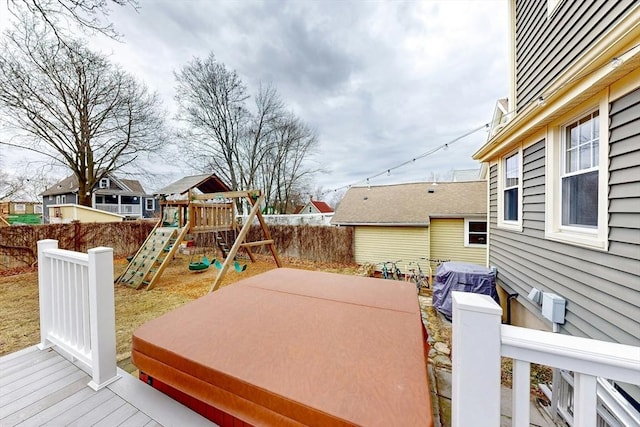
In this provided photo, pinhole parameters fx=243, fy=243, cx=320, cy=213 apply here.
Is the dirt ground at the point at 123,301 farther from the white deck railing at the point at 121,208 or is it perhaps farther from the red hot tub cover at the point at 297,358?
the white deck railing at the point at 121,208

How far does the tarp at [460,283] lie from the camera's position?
197 inches

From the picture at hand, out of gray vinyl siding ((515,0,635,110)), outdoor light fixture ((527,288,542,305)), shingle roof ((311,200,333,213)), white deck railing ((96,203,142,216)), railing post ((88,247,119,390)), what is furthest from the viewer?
shingle roof ((311,200,333,213))

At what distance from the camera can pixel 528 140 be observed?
413cm

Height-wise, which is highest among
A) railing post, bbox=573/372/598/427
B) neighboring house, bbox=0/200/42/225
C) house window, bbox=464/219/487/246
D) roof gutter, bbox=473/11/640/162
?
roof gutter, bbox=473/11/640/162

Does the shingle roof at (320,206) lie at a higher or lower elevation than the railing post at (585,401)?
higher

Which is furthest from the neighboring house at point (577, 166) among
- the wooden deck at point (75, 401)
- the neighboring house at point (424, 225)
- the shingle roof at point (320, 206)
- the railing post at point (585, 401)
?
the shingle roof at point (320, 206)

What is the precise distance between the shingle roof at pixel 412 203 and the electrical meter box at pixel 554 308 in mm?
6480

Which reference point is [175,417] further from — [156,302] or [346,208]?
[346,208]

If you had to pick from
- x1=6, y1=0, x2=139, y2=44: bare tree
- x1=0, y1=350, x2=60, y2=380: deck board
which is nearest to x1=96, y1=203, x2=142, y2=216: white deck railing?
x1=6, y1=0, x2=139, y2=44: bare tree

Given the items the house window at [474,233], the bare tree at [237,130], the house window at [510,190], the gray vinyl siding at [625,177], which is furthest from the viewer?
the bare tree at [237,130]

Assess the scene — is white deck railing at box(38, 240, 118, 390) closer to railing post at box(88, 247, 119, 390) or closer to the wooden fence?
railing post at box(88, 247, 119, 390)

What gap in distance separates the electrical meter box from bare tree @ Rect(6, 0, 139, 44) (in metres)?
6.89

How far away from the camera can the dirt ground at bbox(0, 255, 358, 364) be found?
3485 millimetres

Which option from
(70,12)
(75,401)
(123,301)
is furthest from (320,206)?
(75,401)
